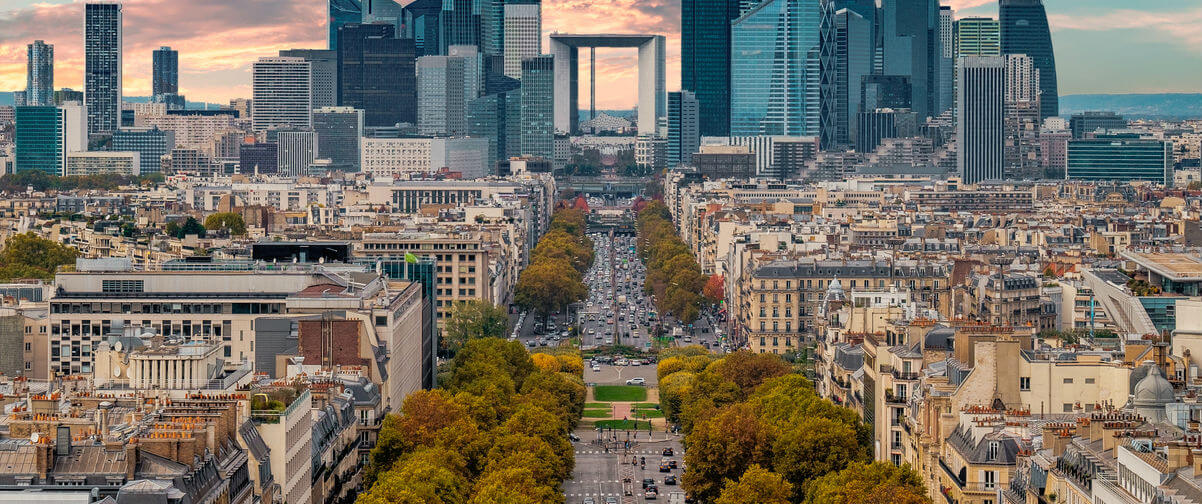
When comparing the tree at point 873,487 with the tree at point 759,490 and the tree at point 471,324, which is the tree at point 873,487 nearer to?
the tree at point 759,490

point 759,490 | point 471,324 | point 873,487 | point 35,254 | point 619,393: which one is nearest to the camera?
point 873,487

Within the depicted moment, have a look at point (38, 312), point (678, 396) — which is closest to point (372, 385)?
point (38, 312)

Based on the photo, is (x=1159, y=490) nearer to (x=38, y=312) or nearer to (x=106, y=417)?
(x=106, y=417)

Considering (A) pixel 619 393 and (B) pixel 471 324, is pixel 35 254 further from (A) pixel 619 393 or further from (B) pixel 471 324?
(A) pixel 619 393

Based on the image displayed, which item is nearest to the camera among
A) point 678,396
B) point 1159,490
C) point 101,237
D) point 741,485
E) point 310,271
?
point 1159,490

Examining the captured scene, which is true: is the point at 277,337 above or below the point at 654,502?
above

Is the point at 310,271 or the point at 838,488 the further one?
the point at 310,271

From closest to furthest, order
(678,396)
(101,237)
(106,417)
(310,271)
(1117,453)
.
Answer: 1. (1117,453)
2. (106,417)
3. (310,271)
4. (678,396)
5. (101,237)

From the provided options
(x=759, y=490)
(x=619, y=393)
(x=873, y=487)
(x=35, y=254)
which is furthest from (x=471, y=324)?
(x=873, y=487)
